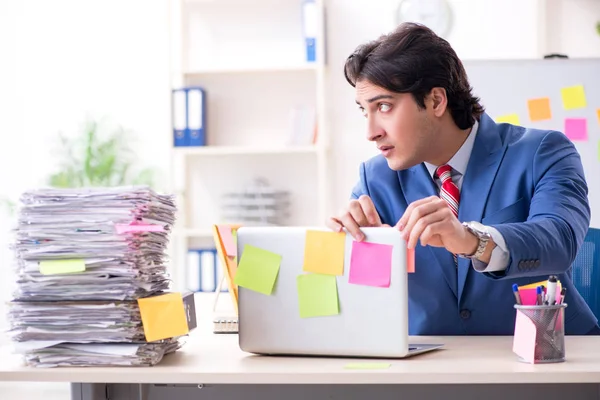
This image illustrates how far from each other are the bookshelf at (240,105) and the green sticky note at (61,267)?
297 centimetres

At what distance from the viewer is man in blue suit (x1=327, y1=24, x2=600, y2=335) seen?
5.79 ft

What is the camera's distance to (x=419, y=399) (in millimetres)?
1493

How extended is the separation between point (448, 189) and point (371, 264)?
55 cm

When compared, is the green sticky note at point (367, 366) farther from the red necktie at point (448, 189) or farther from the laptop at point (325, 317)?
the red necktie at point (448, 189)

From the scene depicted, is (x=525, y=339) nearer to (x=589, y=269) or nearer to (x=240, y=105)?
(x=589, y=269)

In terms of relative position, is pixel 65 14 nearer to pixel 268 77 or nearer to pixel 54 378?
pixel 268 77

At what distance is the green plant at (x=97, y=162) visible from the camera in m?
4.38

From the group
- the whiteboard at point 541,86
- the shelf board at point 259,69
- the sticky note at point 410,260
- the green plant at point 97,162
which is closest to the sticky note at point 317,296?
the sticky note at point 410,260

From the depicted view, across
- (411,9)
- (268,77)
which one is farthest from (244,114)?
(411,9)

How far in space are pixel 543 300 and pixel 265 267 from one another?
450 millimetres

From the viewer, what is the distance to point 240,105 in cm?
450

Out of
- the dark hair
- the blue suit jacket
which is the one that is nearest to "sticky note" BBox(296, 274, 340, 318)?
the blue suit jacket

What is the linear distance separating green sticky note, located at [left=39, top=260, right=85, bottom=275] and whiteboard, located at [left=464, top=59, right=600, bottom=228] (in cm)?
269

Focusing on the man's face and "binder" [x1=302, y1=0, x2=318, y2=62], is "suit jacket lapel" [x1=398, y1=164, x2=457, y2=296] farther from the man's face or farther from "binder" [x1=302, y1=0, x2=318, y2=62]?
"binder" [x1=302, y1=0, x2=318, y2=62]
